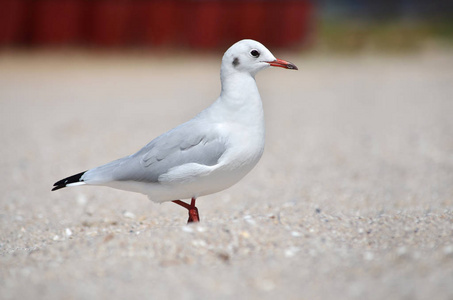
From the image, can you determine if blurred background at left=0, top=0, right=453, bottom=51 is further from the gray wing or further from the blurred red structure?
the gray wing

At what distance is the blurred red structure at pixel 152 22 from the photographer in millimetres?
17281

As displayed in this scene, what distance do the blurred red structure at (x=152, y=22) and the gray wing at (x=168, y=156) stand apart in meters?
14.6

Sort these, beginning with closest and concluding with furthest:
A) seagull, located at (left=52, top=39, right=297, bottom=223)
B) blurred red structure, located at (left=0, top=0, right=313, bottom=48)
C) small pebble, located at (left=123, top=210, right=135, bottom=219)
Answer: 1. seagull, located at (left=52, top=39, right=297, bottom=223)
2. small pebble, located at (left=123, top=210, right=135, bottom=219)
3. blurred red structure, located at (left=0, top=0, right=313, bottom=48)

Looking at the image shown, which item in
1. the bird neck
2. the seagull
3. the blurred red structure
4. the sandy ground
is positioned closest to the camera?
the sandy ground

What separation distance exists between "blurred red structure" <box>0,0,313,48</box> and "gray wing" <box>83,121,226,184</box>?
14585 mm

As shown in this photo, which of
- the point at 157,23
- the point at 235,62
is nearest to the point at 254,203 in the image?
the point at 235,62

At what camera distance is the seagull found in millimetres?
3648

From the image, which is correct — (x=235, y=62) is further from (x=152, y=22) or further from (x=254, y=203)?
(x=152, y=22)

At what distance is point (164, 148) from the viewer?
3.82 meters

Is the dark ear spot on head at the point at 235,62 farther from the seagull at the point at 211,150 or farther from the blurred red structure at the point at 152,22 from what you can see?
the blurred red structure at the point at 152,22

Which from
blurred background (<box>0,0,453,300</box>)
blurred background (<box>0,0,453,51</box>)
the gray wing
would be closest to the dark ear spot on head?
the gray wing

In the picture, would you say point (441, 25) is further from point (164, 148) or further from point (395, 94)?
point (164, 148)

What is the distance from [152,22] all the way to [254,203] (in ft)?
45.3

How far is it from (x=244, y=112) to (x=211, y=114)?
223 mm
